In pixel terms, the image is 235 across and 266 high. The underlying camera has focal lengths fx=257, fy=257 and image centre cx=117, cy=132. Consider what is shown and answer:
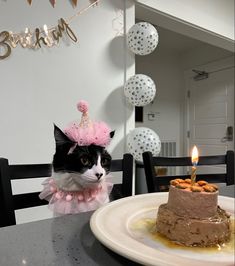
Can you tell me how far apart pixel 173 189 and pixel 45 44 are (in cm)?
138

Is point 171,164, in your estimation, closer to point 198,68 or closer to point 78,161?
point 78,161

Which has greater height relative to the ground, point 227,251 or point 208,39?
point 208,39

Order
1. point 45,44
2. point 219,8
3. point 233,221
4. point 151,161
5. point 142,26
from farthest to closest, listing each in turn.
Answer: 1. point 219,8
2. point 142,26
3. point 45,44
4. point 151,161
5. point 233,221

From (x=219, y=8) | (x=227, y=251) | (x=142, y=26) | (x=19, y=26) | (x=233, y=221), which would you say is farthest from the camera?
(x=219, y=8)

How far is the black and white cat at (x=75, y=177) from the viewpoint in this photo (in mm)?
684

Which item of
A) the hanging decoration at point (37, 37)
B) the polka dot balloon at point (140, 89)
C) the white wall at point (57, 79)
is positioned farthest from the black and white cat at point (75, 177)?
the polka dot balloon at point (140, 89)

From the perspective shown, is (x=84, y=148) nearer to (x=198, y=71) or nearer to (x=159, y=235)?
(x=159, y=235)

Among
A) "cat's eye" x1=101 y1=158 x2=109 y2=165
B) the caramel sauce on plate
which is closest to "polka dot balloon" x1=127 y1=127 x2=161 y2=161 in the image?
"cat's eye" x1=101 y1=158 x2=109 y2=165

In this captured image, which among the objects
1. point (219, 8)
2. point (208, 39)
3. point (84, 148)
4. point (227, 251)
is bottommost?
point (227, 251)

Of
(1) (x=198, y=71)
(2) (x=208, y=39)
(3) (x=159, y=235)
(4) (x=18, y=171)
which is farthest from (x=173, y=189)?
(1) (x=198, y=71)

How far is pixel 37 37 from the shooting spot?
5.03ft

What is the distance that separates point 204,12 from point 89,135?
224 cm

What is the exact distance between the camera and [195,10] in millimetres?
2336

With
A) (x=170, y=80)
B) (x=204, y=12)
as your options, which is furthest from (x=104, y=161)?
(x=170, y=80)
